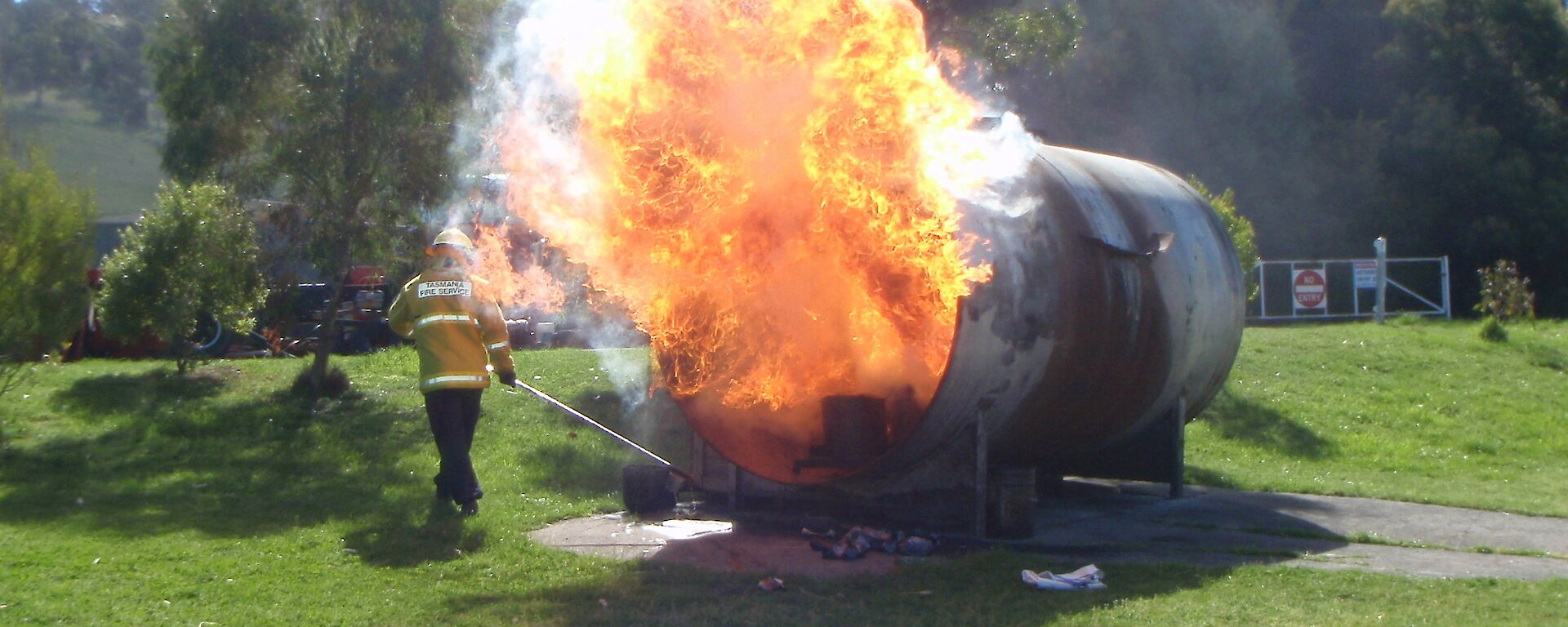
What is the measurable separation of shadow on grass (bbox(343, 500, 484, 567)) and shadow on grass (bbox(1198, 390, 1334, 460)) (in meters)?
8.51

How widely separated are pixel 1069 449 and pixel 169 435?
754 centimetres

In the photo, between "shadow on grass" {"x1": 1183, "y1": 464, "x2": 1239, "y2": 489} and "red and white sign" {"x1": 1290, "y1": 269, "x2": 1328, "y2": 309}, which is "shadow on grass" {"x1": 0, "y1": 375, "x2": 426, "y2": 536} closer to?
"shadow on grass" {"x1": 1183, "y1": 464, "x2": 1239, "y2": 489}

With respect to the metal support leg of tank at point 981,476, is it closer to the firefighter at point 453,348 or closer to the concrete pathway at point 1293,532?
the concrete pathway at point 1293,532

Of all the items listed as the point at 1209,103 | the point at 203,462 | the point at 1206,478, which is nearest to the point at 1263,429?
the point at 1206,478

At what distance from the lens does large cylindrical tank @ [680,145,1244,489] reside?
25.6ft

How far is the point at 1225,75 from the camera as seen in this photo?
35.2 m

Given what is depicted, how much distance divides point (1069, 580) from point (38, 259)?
27.4 feet

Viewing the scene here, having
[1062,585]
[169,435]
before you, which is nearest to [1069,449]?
[1062,585]

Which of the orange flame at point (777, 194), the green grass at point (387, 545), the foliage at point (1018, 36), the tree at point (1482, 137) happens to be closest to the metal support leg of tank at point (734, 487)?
the orange flame at point (777, 194)

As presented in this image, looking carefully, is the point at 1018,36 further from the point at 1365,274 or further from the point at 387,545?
the point at 1365,274

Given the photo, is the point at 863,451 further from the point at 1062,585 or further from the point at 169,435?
the point at 169,435

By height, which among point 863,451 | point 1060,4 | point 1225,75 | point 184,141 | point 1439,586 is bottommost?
point 1439,586

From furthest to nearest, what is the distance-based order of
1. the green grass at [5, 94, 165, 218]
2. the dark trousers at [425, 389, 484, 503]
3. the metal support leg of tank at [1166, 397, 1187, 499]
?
the green grass at [5, 94, 165, 218], the metal support leg of tank at [1166, 397, 1187, 499], the dark trousers at [425, 389, 484, 503]

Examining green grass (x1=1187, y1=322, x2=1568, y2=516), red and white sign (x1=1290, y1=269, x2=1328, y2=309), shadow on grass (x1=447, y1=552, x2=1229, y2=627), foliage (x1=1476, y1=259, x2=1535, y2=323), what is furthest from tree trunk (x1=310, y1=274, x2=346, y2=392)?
red and white sign (x1=1290, y1=269, x2=1328, y2=309)
